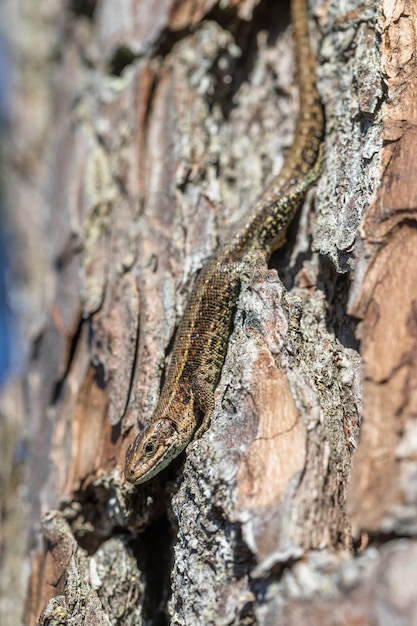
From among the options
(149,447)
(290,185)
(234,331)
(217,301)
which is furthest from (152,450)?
(290,185)

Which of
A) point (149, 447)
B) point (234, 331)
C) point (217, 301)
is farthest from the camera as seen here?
point (217, 301)

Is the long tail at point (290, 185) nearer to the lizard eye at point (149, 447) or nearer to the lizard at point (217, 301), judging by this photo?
the lizard at point (217, 301)

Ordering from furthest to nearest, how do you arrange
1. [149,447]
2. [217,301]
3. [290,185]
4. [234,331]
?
[290,185] < [217,301] < [149,447] < [234,331]

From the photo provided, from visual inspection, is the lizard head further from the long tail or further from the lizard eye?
the long tail

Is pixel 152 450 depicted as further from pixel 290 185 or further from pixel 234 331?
pixel 290 185

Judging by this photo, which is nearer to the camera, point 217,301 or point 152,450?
point 152,450

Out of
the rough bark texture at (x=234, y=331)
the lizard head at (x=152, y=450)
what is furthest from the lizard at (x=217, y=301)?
the rough bark texture at (x=234, y=331)

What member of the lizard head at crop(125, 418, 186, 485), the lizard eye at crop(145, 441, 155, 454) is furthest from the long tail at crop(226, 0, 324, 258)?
the lizard eye at crop(145, 441, 155, 454)
